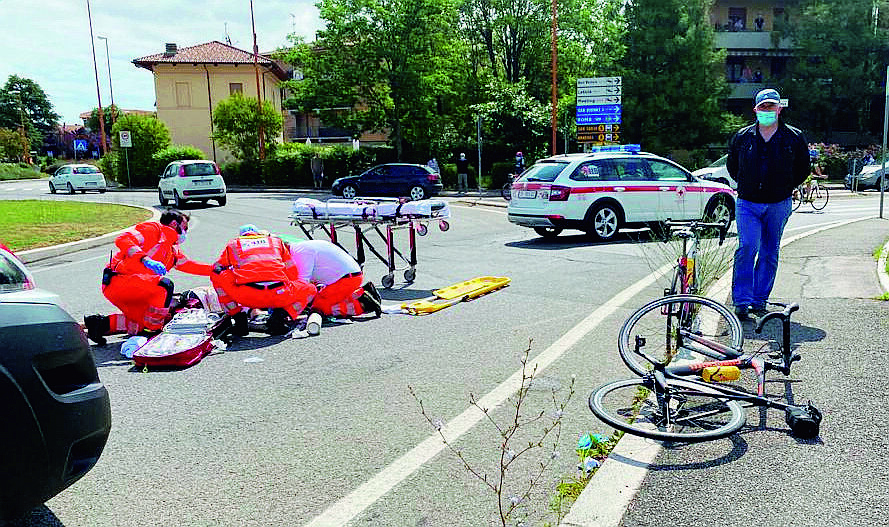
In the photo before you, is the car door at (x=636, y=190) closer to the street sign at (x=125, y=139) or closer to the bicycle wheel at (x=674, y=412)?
the bicycle wheel at (x=674, y=412)

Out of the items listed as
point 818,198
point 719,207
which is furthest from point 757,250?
point 818,198

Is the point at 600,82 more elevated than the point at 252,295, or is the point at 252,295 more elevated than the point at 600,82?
the point at 600,82

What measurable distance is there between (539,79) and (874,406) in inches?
1592

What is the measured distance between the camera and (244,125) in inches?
1778

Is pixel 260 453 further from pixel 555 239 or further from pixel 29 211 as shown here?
pixel 29 211

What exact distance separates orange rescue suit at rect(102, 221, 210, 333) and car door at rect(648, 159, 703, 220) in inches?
405

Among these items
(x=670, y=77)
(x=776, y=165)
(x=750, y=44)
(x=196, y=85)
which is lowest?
(x=776, y=165)

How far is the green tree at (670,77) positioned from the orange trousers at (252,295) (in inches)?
1398

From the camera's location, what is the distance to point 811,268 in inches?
388

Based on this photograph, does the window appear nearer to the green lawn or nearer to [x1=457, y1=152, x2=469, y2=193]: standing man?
[x1=457, y1=152, x2=469, y2=193]: standing man

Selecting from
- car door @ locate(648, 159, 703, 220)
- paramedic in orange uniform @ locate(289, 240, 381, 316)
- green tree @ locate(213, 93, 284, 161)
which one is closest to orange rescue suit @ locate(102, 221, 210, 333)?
paramedic in orange uniform @ locate(289, 240, 381, 316)

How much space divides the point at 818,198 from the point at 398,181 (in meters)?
15.4

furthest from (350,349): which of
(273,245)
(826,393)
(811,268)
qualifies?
(811,268)

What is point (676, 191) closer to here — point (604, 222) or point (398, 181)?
point (604, 222)
